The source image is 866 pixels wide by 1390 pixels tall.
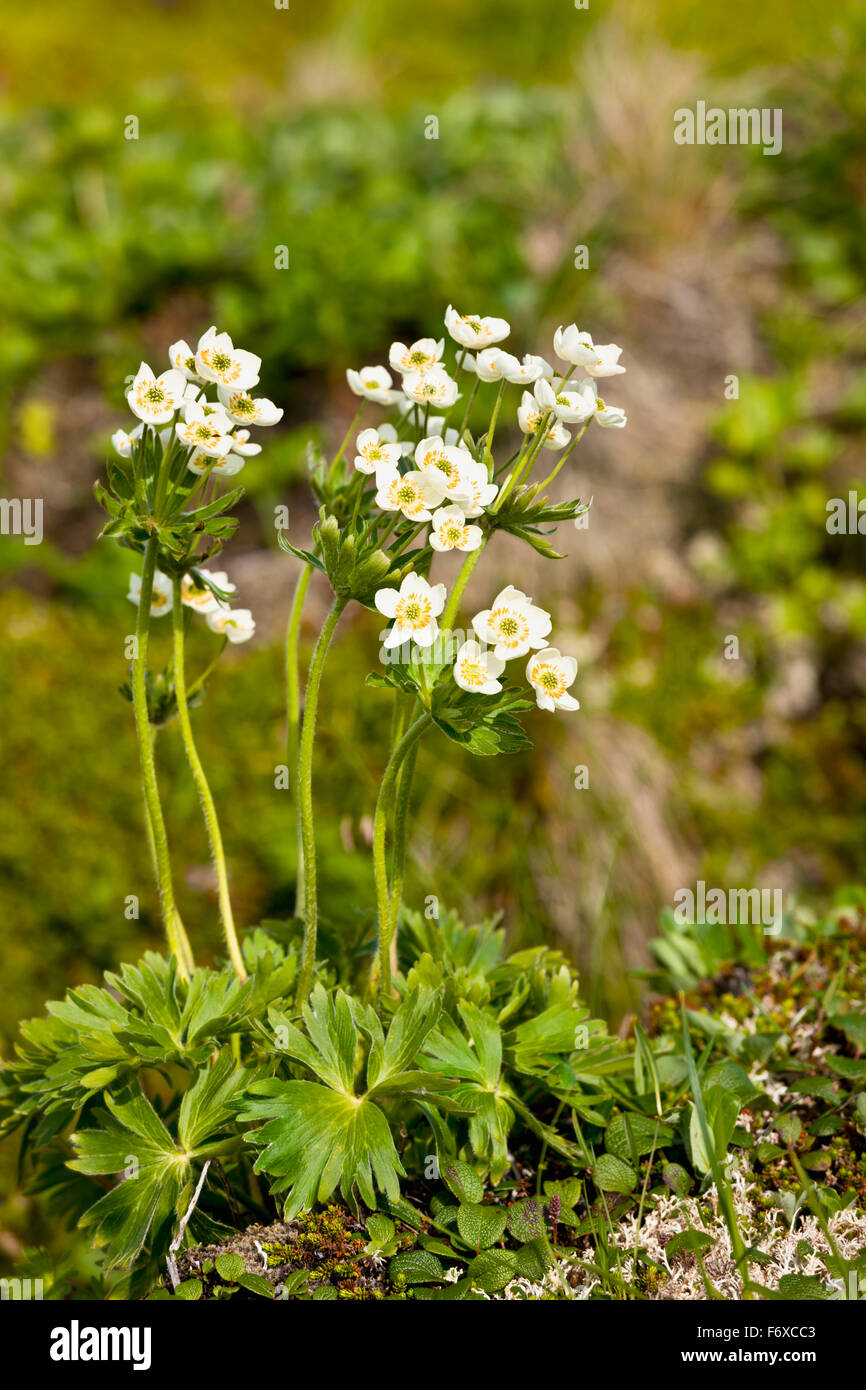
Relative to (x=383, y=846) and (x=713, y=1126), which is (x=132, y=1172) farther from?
(x=713, y=1126)

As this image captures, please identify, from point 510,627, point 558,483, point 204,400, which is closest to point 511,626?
point 510,627

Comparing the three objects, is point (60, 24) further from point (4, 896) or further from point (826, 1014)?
point (826, 1014)

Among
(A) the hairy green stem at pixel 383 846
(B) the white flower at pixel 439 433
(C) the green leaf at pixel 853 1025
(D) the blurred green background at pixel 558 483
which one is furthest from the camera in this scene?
(D) the blurred green background at pixel 558 483

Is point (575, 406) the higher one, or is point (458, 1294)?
point (575, 406)

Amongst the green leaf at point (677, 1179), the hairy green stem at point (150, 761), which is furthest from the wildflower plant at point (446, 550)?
the green leaf at point (677, 1179)

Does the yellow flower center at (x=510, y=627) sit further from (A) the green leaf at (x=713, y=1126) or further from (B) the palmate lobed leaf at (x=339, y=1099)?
(A) the green leaf at (x=713, y=1126)

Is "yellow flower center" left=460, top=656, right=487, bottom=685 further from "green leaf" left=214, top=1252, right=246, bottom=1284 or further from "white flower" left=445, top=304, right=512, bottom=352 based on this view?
"green leaf" left=214, top=1252, right=246, bottom=1284
